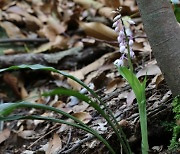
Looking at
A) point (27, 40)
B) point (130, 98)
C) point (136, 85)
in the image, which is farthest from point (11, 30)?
point (136, 85)

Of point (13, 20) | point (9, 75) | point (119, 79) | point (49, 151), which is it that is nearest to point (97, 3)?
point (13, 20)

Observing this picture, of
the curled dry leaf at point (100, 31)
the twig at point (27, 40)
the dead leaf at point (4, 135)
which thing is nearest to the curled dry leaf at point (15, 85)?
the twig at point (27, 40)

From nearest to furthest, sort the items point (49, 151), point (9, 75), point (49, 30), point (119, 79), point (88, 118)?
point (49, 151) < point (88, 118) < point (119, 79) < point (9, 75) < point (49, 30)

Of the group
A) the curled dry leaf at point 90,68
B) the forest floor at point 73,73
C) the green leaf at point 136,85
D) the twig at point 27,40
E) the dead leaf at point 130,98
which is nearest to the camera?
the green leaf at point 136,85

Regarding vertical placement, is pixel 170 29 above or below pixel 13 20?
below

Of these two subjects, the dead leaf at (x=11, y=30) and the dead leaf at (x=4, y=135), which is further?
the dead leaf at (x=11, y=30)

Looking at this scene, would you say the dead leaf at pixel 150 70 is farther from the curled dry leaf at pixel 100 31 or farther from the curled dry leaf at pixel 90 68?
the curled dry leaf at pixel 100 31

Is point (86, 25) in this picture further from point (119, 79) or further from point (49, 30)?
point (119, 79)
